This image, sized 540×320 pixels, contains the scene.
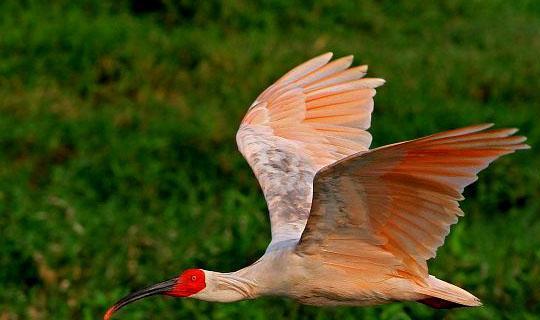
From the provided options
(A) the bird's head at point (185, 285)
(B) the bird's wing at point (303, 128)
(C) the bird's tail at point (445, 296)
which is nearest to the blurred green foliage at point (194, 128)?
(B) the bird's wing at point (303, 128)

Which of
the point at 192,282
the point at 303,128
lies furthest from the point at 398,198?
the point at 303,128

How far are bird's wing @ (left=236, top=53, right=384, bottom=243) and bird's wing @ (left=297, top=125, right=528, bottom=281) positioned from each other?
0.58 m

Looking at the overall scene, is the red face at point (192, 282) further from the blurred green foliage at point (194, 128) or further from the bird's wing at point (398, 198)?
the blurred green foliage at point (194, 128)

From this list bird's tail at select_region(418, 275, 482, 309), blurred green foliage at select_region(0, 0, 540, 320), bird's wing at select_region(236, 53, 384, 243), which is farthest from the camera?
blurred green foliage at select_region(0, 0, 540, 320)

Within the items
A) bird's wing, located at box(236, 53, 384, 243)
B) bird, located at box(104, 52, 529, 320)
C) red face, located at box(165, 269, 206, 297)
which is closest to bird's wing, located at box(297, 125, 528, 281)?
bird, located at box(104, 52, 529, 320)

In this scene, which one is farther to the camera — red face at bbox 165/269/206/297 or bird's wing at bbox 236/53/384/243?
bird's wing at bbox 236/53/384/243

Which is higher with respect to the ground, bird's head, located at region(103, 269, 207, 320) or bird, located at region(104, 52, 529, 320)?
bird, located at region(104, 52, 529, 320)

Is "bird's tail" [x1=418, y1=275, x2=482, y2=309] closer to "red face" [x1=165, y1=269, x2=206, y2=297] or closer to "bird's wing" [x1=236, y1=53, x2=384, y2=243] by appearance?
"bird's wing" [x1=236, y1=53, x2=384, y2=243]

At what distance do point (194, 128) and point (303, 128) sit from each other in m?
2.77

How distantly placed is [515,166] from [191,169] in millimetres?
2043

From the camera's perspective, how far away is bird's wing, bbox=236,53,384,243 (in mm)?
5430

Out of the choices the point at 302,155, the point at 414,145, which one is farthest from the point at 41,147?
the point at 414,145

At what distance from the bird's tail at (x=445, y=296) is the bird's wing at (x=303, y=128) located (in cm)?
64

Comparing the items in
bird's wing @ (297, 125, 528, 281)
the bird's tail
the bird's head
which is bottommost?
the bird's head
